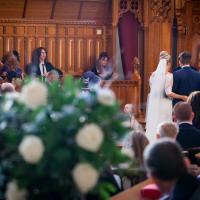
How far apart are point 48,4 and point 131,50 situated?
1.83 m

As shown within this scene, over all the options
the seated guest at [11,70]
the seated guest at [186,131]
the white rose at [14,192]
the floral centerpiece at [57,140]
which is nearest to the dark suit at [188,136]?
the seated guest at [186,131]

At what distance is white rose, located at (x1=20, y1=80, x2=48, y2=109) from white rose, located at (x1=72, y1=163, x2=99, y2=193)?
29 cm

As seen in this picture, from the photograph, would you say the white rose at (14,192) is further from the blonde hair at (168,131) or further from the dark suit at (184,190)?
the blonde hair at (168,131)

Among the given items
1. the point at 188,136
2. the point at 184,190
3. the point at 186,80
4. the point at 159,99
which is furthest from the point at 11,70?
the point at 184,190

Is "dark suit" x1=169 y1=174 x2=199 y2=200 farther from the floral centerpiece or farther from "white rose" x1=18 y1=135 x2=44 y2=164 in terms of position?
"white rose" x1=18 y1=135 x2=44 y2=164

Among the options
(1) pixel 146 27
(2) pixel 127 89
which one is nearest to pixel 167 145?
(2) pixel 127 89

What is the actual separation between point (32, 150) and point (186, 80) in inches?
207

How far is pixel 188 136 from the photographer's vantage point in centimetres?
491

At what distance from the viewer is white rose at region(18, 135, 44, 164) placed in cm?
212

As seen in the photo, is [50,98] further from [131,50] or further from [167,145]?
[131,50]

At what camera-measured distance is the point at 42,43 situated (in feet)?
36.6

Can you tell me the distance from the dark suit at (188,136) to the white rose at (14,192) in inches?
110

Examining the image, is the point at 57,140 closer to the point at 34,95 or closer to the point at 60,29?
→ the point at 34,95

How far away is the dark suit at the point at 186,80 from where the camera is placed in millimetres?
7178
